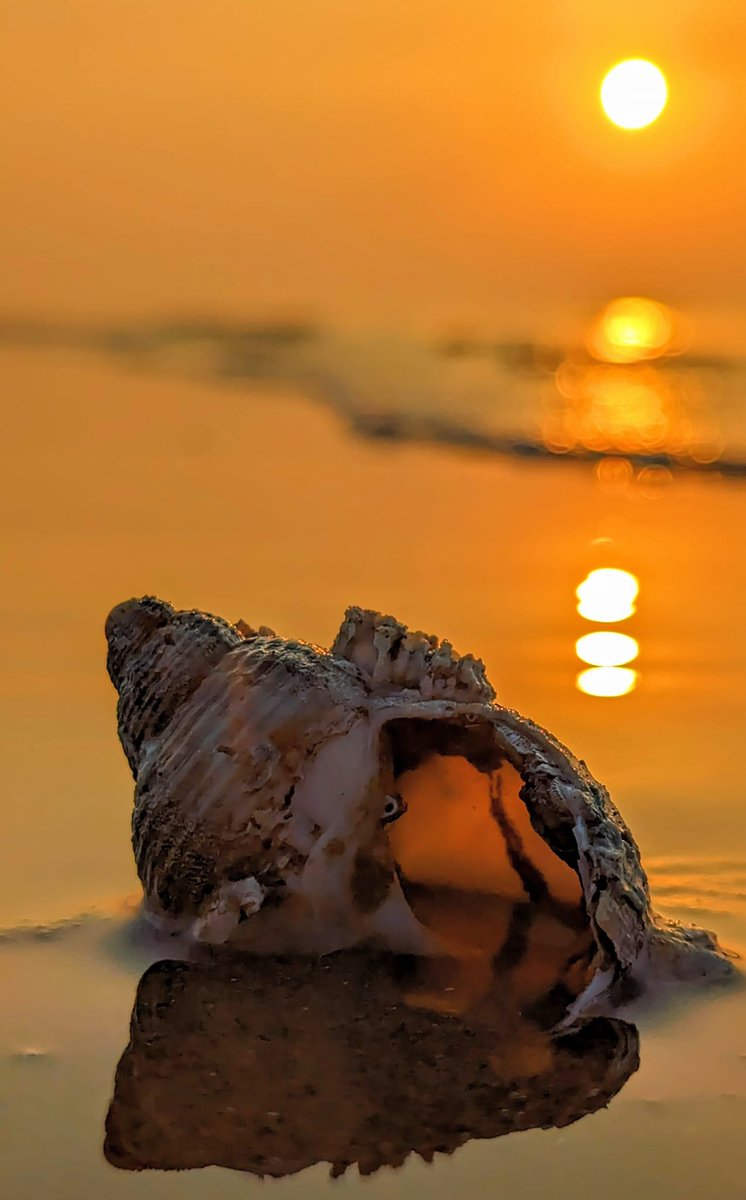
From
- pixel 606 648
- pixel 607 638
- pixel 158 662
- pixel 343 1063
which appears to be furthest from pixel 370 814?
pixel 607 638

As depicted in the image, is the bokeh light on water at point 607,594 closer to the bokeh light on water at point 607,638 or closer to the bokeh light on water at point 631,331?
the bokeh light on water at point 607,638

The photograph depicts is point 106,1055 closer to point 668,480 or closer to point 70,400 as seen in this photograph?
point 668,480

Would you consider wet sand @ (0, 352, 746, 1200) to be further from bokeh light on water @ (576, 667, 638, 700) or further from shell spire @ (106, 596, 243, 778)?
shell spire @ (106, 596, 243, 778)

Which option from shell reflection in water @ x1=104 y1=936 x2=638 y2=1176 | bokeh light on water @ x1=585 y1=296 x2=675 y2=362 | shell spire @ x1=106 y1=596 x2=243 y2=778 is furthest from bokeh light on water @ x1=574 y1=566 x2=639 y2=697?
bokeh light on water @ x1=585 y1=296 x2=675 y2=362

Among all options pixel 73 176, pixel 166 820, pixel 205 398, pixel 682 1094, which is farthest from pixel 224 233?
pixel 682 1094

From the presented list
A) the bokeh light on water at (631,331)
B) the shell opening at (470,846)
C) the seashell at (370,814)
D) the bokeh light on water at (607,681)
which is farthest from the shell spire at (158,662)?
the bokeh light on water at (631,331)

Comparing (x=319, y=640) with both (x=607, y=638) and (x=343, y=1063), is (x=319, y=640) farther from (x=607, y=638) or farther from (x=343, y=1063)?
(x=343, y=1063)
